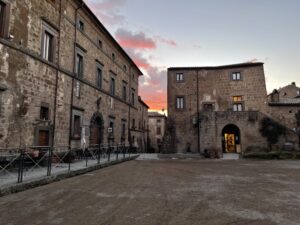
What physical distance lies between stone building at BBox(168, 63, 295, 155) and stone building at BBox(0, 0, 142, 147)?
7.63m

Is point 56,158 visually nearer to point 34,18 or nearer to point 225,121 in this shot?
point 34,18

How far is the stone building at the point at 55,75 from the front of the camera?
1001 cm

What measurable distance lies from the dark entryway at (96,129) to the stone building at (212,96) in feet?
31.9

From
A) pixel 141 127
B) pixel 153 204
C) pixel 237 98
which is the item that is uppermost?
pixel 237 98

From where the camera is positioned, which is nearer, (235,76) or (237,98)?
(237,98)

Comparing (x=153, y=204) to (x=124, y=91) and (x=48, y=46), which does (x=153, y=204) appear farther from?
(x=124, y=91)

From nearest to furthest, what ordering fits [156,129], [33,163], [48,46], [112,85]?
[33,163], [48,46], [112,85], [156,129]

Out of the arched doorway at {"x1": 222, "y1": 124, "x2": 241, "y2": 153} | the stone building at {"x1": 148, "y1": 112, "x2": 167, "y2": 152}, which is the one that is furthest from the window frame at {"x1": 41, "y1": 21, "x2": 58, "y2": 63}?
the stone building at {"x1": 148, "y1": 112, "x2": 167, "y2": 152}

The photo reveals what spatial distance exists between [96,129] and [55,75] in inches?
249

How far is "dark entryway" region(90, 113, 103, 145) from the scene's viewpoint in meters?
17.5

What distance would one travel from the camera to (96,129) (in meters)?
18.4

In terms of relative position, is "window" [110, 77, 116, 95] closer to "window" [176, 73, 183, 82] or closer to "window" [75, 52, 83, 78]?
"window" [75, 52, 83, 78]

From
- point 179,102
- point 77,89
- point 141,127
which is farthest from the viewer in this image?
point 141,127

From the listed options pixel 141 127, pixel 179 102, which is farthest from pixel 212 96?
pixel 141 127
